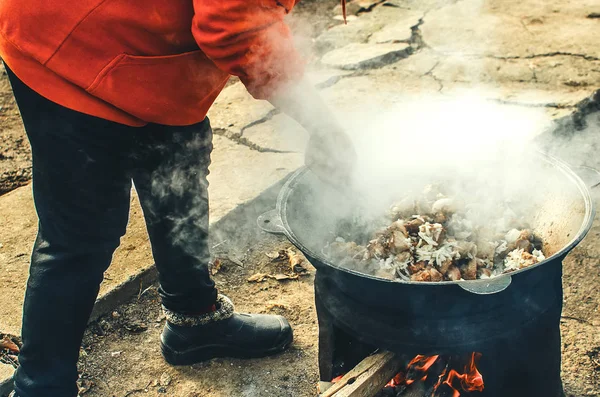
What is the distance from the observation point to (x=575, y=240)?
1876mm

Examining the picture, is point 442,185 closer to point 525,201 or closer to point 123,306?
point 525,201

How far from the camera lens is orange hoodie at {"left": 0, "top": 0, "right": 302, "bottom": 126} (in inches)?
66.6

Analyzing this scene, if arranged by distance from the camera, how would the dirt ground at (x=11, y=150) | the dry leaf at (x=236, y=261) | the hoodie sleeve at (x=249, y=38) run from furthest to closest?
the dirt ground at (x=11, y=150) → the dry leaf at (x=236, y=261) → the hoodie sleeve at (x=249, y=38)

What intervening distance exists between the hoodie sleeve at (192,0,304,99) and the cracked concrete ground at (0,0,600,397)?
1.53 m

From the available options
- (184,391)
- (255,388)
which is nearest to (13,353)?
(184,391)

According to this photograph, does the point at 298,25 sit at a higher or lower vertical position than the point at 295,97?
lower

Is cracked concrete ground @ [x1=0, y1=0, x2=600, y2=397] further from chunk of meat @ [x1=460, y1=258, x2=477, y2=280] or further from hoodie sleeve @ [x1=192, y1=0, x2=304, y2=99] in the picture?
hoodie sleeve @ [x1=192, y1=0, x2=304, y2=99]

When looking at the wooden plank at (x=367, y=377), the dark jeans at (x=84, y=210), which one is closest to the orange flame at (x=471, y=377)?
the wooden plank at (x=367, y=377)

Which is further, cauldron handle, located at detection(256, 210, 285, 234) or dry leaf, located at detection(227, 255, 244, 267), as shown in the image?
dry leaf, located at detection(227, 255, 244, 267)

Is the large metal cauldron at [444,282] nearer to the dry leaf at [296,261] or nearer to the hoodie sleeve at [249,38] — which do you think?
the hoodie sleeve at [249,38]

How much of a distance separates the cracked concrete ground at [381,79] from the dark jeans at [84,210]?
612 mm

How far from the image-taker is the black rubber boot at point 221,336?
282 cm

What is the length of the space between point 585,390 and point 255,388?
4.59 feet

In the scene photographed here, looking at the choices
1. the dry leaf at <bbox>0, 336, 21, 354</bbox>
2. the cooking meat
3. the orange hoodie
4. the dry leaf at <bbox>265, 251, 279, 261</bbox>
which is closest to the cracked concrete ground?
the dry leaf at <bbox>0, 336, 21, 354</bbox>
